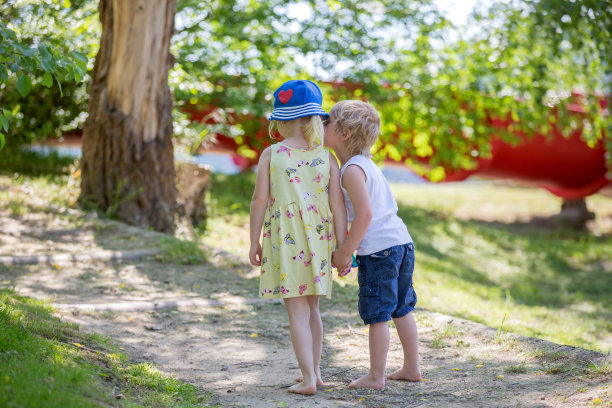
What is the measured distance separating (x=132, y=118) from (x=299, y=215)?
4.30 meters

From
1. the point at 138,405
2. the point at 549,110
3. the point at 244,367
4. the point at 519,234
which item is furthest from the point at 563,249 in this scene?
the point at 138,405

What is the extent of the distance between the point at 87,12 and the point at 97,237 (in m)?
3.78

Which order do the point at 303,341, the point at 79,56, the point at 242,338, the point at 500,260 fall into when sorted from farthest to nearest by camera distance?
the point at 500,260
the point at 242,338
the point at 79,56
the point at 303,341

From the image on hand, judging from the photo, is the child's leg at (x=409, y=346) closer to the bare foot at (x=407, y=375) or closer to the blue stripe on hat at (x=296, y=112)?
the bare foot at (x=407, y=375)

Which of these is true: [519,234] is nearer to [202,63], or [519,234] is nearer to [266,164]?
[202,63]

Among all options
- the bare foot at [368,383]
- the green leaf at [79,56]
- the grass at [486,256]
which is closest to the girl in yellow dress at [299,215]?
the bare foot at [368,383]

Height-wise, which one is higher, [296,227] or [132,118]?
[132,118]

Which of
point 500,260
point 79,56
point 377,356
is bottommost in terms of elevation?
point 500,260

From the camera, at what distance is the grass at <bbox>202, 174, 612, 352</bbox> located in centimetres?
603

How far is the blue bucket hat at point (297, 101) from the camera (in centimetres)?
315

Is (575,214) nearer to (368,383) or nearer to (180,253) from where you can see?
(180,253)

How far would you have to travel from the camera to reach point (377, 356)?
325 cm

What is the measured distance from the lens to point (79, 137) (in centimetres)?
1073

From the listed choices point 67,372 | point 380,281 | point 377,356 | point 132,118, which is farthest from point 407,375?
point 132,118
